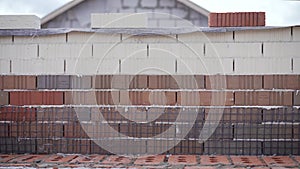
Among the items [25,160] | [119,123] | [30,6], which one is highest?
[30,6]

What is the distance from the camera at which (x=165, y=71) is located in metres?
5.20

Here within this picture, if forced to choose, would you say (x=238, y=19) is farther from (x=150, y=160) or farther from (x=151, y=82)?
(x=150, y=160)

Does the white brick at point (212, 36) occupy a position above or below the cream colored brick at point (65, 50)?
above

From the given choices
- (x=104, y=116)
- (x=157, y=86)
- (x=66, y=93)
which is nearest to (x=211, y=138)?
(x=157, y=86)

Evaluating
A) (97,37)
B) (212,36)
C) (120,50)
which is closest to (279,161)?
(212,36)

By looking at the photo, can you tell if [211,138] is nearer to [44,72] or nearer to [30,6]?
[44,72]

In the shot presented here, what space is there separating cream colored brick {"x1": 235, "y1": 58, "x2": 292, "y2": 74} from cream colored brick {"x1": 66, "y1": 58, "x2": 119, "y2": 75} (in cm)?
146

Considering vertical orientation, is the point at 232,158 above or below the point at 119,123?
below

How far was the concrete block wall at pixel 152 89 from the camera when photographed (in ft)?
16.8

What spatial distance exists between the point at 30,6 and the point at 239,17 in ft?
19.0

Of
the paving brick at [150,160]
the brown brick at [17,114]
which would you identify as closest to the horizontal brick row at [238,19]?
the paving brick at [150,160]

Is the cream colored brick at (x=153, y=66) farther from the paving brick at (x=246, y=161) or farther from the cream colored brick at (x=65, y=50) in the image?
the paving brick at (x=246, y=161)

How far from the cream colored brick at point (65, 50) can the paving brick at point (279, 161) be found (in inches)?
93.6

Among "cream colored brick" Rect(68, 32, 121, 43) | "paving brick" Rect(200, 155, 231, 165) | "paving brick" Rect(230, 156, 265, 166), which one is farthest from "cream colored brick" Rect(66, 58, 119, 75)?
"paving brick" Rect(230, 156, 265, 166)
